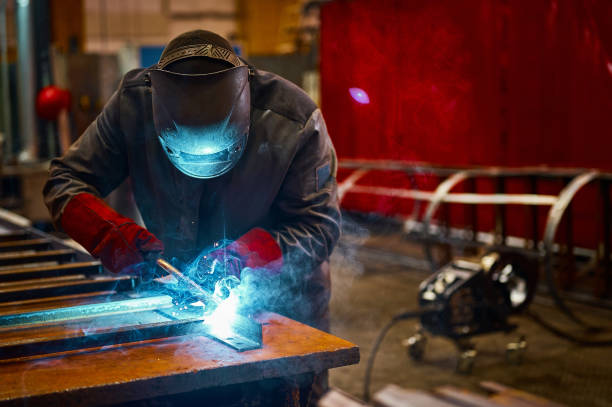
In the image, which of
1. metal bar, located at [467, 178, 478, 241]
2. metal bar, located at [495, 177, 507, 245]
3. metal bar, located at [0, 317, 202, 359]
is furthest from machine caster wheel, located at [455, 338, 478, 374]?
metal bar, located at [0, 317, 202, 359]

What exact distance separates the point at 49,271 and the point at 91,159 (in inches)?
15.2

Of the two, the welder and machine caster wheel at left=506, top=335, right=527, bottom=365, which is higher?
the welder

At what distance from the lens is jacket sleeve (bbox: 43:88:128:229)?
223 cm

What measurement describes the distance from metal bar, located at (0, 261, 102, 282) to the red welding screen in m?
3.78

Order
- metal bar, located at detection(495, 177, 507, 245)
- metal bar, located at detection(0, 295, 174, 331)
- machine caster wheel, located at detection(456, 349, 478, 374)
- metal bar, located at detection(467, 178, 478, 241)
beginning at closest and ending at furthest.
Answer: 1. metal bar, located at detection(0, 295, 174, 331)
2. machine caster wheel, located at detection(456, 349, 478, 374)
3. metal bar, located at detection(495, 177, 507, 245)
4. metal bar, located at detection(467, 178, 478, 241)

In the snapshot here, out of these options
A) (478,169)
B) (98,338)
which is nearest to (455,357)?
(478,169)

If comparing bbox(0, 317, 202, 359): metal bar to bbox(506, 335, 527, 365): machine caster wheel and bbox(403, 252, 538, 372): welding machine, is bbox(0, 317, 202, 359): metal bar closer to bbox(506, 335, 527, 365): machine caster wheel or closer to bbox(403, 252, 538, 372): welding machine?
bbox(403, 252, 538, 372): welding machine

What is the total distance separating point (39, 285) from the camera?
6.89 ft

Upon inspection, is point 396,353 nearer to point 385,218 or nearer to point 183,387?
point 183,387

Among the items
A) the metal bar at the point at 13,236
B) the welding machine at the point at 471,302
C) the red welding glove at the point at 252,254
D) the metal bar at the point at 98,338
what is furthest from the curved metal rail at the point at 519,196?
the metal bar at the point at 98,338

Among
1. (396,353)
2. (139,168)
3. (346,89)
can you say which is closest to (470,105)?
(346,89)

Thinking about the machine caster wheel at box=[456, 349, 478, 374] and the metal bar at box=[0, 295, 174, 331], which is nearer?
the metal bar at box=[0, 295, 174, 331]

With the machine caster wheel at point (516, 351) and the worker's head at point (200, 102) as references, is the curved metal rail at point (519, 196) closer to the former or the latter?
the machine caster wheel at point (516, 351)

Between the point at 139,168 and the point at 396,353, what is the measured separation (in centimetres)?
277
